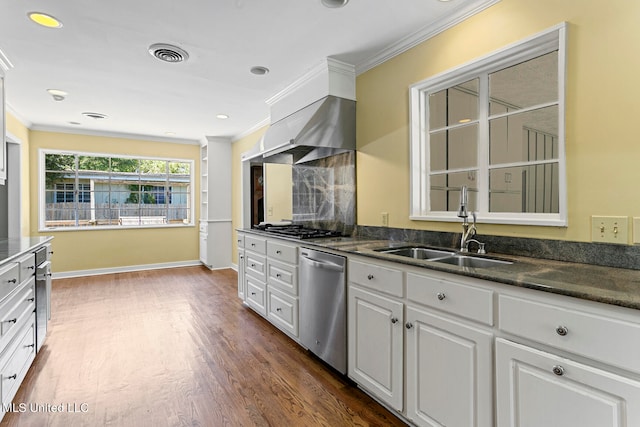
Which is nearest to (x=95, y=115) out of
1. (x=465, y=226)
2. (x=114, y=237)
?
(x=114, y=237)

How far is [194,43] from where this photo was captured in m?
2.61

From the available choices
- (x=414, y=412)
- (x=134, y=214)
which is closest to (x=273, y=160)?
(x=414, y=412)

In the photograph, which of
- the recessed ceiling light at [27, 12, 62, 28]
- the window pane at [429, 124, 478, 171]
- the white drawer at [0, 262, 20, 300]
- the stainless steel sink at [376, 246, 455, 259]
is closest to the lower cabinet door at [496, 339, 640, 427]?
the stainless steel sink at [376, 246, 455, 259]

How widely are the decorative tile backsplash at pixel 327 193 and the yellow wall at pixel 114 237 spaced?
3433 millimetres

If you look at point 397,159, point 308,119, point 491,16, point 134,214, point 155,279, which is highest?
point 491,16

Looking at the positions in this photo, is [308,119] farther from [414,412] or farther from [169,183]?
[169,183]

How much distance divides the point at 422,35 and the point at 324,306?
2.11m

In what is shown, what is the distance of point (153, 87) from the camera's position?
11.6 feet

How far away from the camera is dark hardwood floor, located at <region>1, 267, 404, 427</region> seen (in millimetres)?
1920

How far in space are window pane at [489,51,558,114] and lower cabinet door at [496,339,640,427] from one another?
1481 mm

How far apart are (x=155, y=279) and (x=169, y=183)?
2.05 m

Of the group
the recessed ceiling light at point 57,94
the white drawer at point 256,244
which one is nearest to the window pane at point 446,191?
the white drawer at point 256,244

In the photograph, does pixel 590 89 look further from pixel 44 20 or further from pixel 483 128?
pixel 44 20

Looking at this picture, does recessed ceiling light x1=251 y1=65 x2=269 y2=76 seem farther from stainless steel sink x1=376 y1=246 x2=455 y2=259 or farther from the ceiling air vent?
stainless steel sink x1=376 y1=246 x2=455 y2=259
